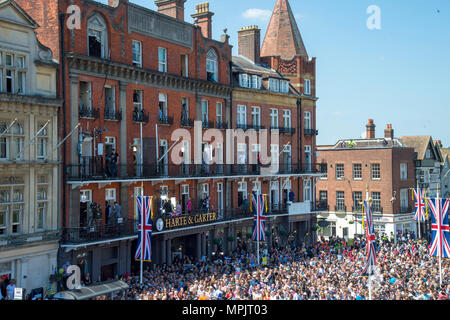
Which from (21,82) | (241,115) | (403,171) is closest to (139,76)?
(21,82)

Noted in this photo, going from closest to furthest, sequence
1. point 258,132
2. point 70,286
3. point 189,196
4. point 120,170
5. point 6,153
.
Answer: point 6,153 < point 70,286 < point 120,170 < point 189,196 < point 258,132

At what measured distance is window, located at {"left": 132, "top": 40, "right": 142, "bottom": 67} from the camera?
120 feet

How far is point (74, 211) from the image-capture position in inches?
1238

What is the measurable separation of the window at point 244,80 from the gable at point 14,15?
70.6ft

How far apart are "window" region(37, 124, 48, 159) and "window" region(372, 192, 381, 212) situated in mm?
45073

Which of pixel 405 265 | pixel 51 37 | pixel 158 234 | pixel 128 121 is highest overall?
pixel 51 37

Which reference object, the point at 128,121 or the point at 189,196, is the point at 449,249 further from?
the point at 128,121

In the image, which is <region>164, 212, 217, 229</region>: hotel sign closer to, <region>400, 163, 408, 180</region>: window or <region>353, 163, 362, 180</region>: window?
<region>353, 163, 362, 180</region>: window

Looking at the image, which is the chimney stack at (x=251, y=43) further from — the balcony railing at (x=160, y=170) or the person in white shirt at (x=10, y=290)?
the person in white shirt at (x=10, y=290)

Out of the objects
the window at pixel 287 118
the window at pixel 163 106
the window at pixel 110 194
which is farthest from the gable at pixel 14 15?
the window at pixel 287 118

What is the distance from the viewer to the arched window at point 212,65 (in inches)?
1731

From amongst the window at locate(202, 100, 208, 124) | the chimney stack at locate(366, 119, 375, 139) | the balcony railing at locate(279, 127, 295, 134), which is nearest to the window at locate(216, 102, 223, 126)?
the window at locate(202, 100, 208, 124)

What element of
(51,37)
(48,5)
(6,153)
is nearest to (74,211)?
(6,153)

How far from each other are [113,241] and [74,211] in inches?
126
